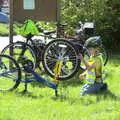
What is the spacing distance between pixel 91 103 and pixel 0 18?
17.8 metres

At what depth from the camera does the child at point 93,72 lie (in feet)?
25.6

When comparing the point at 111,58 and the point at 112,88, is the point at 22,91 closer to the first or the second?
the point at 112,88

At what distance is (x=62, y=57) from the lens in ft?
28.2

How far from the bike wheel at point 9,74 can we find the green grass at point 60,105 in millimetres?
172

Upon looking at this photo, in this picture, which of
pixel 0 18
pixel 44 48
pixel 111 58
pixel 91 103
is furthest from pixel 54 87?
pixel 0 18

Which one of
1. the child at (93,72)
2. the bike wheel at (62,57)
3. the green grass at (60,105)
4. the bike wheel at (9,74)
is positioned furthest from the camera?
the bike wheel at (62,57)

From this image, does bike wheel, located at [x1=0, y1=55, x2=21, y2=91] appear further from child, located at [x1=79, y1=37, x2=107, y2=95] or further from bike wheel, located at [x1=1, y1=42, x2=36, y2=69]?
child, located at [x1=79, y1=37, x2=107, y2=95]

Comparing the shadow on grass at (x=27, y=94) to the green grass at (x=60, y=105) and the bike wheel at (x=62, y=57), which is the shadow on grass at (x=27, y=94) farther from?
the bike wheel at (x=62, y=57)

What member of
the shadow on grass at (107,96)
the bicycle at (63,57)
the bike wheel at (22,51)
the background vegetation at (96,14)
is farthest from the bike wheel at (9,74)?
the background vegetation at (96,14)

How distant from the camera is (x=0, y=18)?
963 inches

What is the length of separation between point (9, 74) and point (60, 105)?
1395mm

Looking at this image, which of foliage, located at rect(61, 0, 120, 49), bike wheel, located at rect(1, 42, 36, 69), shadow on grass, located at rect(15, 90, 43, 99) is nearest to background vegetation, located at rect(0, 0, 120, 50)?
foliage, located at rect(61, 0, 120, 49)

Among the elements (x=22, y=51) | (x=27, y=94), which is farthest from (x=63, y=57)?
(x=27, y=94)

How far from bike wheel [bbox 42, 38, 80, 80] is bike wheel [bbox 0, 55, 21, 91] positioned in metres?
0.84
